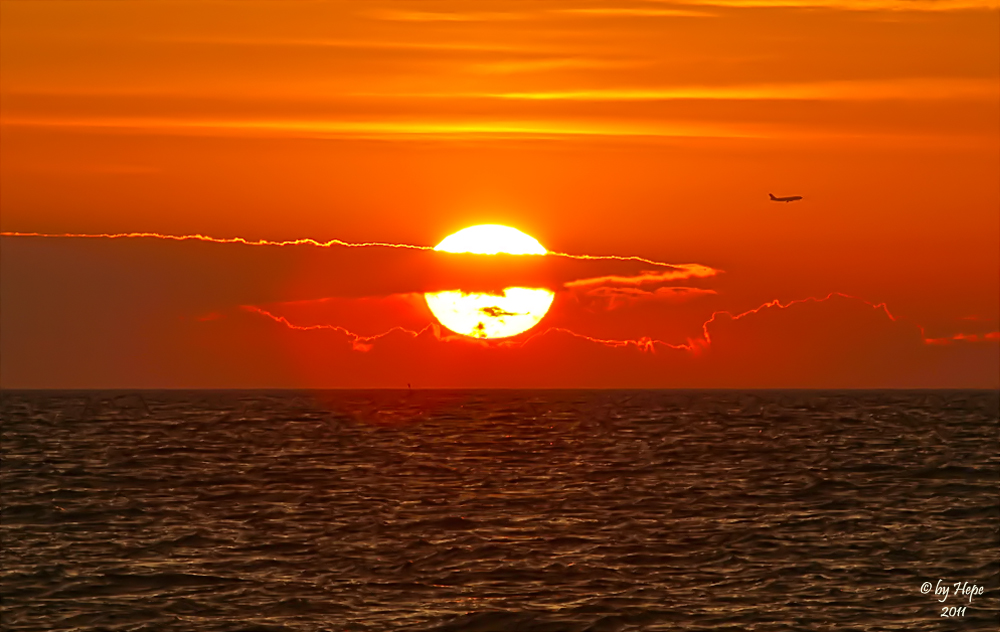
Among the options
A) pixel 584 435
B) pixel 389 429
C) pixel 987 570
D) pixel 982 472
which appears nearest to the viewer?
pixel 987 570

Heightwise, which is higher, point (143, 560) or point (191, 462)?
point (191, 462)

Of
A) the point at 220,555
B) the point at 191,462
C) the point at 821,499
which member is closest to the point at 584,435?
the point at 191,462

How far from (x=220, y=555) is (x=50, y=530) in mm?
9599

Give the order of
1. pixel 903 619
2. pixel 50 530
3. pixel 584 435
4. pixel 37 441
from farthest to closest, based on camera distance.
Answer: pixel 584 435 → pixel 37 441 → pixel 50 530 → pixel 903 619

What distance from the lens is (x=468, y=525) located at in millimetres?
50125

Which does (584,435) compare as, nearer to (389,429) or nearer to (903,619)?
(389,429)

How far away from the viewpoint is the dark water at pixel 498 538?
35.2 meters

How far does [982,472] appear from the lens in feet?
235

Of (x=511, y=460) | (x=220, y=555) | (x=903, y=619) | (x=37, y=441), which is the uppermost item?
(x=37, y=441)

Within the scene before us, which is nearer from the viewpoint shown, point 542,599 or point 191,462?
point 542,599

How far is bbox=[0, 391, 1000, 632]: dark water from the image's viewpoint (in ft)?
116

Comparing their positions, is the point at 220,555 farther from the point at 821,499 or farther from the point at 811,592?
the point at 821,499

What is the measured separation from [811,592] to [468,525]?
16474 mm

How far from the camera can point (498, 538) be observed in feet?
154
